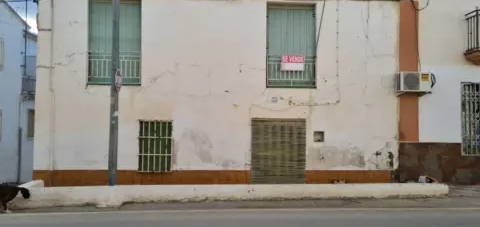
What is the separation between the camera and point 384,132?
15344mm

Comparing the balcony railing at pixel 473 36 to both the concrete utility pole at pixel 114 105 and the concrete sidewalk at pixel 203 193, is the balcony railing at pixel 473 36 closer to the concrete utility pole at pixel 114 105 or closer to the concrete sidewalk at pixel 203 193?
the concrete sidewalk at pixel 203 193

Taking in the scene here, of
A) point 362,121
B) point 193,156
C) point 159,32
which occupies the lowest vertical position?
point 193,156

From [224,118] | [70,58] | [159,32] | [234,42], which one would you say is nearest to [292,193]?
[224,118]

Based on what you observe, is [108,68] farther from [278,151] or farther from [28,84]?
[28,84]

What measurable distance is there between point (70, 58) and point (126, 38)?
1505mm

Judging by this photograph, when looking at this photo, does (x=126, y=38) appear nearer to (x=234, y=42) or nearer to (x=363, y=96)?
(x=234, y=42)

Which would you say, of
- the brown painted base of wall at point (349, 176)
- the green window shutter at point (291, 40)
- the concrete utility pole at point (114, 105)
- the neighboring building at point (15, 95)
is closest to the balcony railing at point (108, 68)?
the concrete utility pole at point (114, 105)

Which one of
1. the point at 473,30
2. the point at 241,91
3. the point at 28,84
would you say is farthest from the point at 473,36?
the point at 28,84

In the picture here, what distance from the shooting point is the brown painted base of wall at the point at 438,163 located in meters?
15.3

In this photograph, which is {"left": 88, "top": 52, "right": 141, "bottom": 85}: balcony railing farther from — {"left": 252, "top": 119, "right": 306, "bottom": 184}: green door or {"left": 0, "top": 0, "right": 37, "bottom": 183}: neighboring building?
{"left": 0, "top": 0, "right": 37, "bottom": 183}: neighboring building

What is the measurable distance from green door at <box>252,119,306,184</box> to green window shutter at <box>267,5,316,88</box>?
1.13m

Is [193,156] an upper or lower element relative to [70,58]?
lower

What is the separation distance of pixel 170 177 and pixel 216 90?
2.51 m

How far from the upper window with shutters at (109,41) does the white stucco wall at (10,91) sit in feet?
36.5
